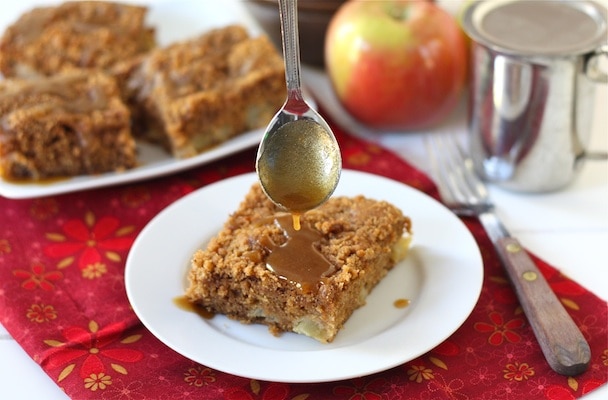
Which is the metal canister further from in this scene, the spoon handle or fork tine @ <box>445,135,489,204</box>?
the spoon handle

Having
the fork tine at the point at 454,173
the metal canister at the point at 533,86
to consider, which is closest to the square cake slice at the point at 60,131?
the fork tine at the point at 454,173

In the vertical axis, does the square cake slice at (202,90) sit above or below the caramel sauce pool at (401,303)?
above

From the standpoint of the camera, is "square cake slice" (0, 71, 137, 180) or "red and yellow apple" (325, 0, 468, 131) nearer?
A: "square cake slice" (0, 71, 137, 180)

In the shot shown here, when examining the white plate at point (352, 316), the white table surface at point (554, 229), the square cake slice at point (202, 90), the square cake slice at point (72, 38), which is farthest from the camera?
the square cake slice at point (72, 38)

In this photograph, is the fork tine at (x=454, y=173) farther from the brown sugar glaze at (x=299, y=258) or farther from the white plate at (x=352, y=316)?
the brown sugar glaze at (x=299, y=258)

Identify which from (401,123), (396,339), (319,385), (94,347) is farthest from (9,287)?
(401,123)

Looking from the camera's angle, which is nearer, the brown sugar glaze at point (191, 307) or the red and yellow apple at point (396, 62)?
the brown sugar glaze at point (191, 307)

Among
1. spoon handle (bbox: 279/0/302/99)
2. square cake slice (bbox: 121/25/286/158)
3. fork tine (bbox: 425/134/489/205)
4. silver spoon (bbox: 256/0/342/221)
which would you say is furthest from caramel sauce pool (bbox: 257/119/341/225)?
square cake slice (bbox: 121/25/286/158)
